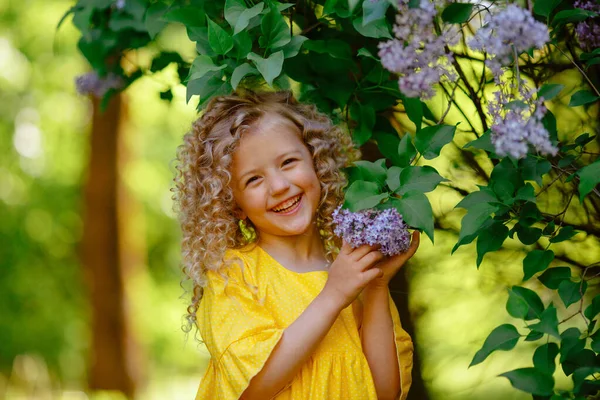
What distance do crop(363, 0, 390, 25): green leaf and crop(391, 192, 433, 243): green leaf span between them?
399mm

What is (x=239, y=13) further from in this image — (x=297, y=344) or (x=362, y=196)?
(x=297, y=344)

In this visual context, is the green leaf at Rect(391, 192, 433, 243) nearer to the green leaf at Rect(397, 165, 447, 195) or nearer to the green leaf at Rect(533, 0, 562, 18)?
the green leaf at Rect(397, 165, 447, 195)

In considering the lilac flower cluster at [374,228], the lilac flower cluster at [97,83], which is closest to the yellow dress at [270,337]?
the lilac flower cluster at [374,228]

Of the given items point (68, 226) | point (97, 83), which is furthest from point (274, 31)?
point (68, 226)

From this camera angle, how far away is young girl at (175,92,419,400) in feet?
6.59

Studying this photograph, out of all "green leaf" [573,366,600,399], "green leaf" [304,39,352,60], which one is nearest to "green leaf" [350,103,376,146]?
"green leaf" [304,39,352,60]

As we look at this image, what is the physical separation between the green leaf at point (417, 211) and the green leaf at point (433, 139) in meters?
0.15

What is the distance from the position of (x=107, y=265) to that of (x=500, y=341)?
8003 millimetres

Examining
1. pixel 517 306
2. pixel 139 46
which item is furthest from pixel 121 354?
pixel 517 306

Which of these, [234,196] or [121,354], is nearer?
[234,196]

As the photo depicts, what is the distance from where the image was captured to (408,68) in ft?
5.52

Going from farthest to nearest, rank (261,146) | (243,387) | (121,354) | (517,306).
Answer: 1. (121,354)
2. (261,146)
3. (243,387)
4. (517,306)

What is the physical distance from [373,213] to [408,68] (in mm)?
350

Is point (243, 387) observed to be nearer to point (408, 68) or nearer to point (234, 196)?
point (234, 196)
